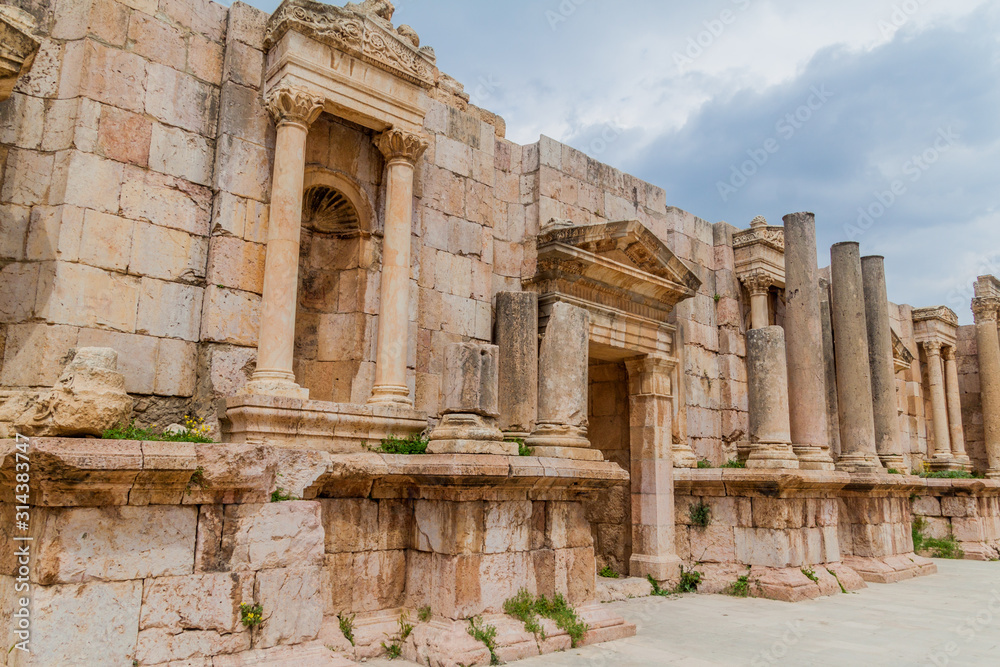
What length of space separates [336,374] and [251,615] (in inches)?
144

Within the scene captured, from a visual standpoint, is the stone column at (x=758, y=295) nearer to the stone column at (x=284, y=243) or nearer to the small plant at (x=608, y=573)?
the small plant at (x=608, y=573)

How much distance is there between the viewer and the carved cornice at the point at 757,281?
14055mm

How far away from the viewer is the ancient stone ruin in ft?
16.1

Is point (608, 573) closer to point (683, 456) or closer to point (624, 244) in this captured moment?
point (683, 456)

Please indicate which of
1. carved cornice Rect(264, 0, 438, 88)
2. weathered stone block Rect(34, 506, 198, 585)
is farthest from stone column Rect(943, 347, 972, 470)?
weathered stone block Rect(34, 506, 198, 585)

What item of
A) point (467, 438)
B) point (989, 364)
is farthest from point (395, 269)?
point (989, 364)

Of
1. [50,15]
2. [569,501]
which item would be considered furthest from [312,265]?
[569,501]

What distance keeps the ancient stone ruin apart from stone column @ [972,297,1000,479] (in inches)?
358

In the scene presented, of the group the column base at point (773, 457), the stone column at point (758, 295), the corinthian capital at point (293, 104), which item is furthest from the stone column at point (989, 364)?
the corinthian capital at point (293, 104)

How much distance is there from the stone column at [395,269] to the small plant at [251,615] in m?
2.95

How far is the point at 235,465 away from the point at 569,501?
3.57 m

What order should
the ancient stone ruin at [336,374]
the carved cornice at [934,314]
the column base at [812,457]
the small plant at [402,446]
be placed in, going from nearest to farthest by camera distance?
1. the ancient stone ruin at [336,374]
2. the small plant at [402,446]
3. the column base at [812,457]
4. the carved cornice at [934,314]

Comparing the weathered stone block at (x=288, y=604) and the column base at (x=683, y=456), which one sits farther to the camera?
the column base at (x=683, y=456)

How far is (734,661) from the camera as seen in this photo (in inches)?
258
